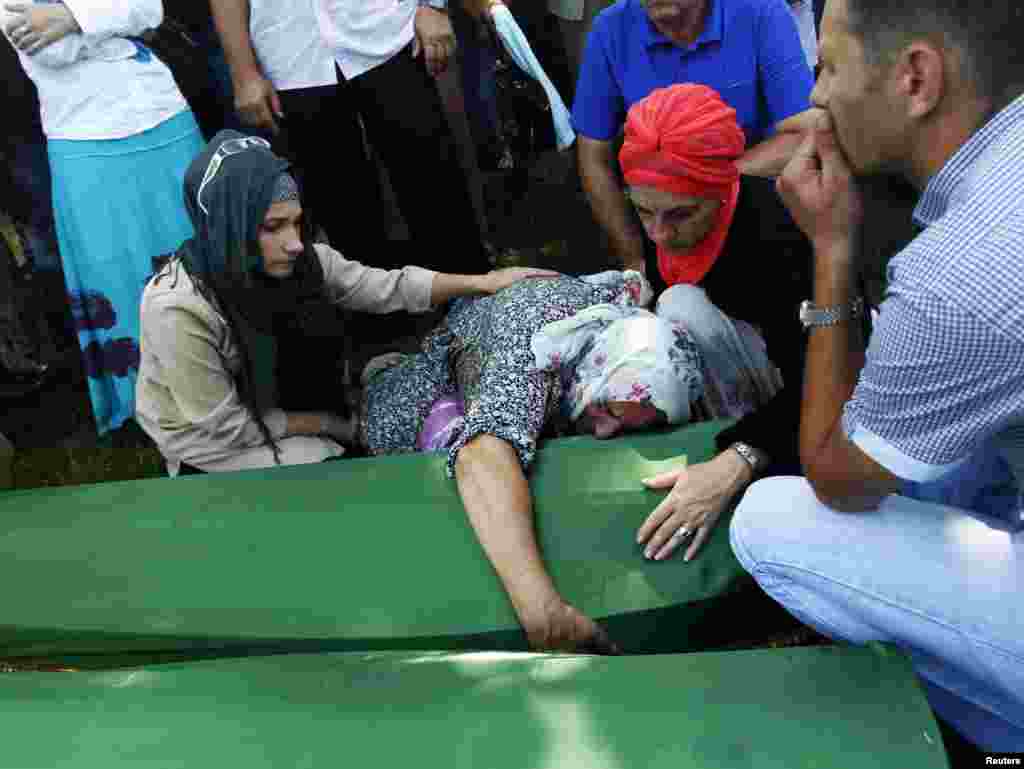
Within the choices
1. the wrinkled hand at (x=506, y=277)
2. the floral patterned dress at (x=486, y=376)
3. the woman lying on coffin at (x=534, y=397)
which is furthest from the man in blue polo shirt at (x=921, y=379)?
the wrinkled hand at (x=506, y=277)

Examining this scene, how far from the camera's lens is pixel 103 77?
10.1 feet

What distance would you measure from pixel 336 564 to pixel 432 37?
1853 millimetres

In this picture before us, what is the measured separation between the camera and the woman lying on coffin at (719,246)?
7.77 feet

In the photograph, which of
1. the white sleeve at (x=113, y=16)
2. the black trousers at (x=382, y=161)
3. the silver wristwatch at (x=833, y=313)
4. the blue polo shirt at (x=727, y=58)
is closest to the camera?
the silver wristwatch at (x=833, y=313)

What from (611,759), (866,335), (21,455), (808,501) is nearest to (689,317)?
(866,335)

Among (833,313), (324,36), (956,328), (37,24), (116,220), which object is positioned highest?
(37,24)

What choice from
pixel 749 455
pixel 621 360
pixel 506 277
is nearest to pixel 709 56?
pixel 506 277

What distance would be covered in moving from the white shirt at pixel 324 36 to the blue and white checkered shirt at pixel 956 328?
7.07ft

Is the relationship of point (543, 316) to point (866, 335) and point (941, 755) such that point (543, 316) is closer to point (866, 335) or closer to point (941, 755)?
point (866, 335)

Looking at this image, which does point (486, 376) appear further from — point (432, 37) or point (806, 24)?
point (806, 24)

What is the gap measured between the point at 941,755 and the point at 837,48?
3.43 feet

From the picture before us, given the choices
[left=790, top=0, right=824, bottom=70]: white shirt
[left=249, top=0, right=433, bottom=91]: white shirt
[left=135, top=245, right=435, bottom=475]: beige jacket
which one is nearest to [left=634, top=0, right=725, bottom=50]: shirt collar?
[left=790, top=0, right=824, bottom=70]: white shirt

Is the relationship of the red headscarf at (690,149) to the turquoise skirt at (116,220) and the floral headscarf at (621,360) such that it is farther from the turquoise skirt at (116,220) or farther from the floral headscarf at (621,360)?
the turquoise skirt at (116,220)

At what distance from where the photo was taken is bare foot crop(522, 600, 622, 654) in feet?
6.46
